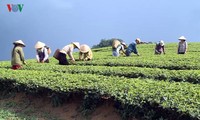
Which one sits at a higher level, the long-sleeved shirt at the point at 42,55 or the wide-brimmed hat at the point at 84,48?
the wide-brimmed hat at the point at 84,48

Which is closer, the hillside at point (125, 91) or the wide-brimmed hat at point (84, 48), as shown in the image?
the hillside at point (125, 91)

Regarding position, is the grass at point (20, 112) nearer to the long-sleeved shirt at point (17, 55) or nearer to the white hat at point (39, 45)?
the long-sleeved shirt at point (17, 55)

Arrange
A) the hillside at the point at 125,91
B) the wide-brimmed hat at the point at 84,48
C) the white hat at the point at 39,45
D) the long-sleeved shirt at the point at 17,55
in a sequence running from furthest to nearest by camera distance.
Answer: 1. the white hat at the point at 39,45
2. the wide-brimmed hat at the point at 84,48
3. the long-sleeved shirt at the point at 17,55
4. the hillside at the point at 125,91

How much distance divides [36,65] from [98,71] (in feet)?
11.4

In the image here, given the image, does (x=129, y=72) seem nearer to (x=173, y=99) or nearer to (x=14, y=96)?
(x=14, y=96)

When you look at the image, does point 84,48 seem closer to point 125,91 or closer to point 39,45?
point 39,45

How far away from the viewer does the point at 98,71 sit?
12828 millimetres

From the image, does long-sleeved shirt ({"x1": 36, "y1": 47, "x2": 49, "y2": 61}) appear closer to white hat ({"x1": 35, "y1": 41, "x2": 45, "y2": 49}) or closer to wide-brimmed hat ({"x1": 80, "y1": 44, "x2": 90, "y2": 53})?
white hat ({"x1": 35, "y1": 41, "x2": 45, "y2": 49})

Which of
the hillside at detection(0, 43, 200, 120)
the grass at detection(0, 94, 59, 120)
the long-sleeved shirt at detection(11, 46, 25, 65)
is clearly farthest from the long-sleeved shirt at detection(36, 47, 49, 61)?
the grass at detection(0, 94, 59, 120)

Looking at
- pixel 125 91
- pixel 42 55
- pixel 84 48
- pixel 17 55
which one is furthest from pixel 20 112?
pixel 42 55

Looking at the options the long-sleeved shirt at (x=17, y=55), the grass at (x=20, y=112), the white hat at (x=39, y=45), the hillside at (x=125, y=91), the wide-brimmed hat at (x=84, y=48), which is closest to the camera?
the hillside at (x=125, y=91)

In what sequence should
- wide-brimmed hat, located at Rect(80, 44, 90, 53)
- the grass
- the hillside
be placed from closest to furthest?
the hillside
the grass
wide-brimmed hat, located at Rect(80, 44, 90, 53)

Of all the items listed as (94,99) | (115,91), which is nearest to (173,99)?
(115,91)

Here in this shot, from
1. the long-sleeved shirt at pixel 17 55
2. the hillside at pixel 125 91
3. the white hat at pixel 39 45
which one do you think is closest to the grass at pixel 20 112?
the hillside at pixel 125 91
